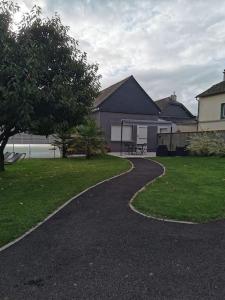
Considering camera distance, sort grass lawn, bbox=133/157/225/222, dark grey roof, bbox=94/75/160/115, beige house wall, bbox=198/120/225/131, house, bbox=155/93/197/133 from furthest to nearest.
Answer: house, bbox=155/93/197/133
dark grey roof, bbox=94/75/160/115
beige house wall, bbox=198/120/225/131
grass lawn, bbox=133/157/225/222

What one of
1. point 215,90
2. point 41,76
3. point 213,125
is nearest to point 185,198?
point 41,76

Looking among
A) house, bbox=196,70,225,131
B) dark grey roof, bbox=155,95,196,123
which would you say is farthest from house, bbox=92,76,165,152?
dark grey roof, bbox=155,95,196,123

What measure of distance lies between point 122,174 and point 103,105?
16.8 m

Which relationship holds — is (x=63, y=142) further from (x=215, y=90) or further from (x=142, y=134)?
(x=215, y=90)

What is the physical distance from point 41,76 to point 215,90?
74.8ft

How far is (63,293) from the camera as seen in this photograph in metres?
3.60

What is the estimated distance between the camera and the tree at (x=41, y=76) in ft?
29.1

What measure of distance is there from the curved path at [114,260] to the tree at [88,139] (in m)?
15.2

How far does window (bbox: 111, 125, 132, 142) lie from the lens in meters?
29.0

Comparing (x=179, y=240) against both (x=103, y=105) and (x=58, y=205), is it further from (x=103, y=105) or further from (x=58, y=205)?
(x=103, y=105)

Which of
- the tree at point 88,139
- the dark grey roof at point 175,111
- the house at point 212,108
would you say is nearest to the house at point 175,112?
the dark grey roof at point 175,111

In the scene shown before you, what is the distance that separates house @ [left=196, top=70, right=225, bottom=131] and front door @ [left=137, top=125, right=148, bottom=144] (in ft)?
16.9

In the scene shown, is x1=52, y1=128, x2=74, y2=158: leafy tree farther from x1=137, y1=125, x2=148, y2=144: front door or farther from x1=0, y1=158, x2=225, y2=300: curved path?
x1=0, y1=158, x2=225, y2=300: curved path

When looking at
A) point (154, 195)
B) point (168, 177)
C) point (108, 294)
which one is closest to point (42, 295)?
point (108, 294)
